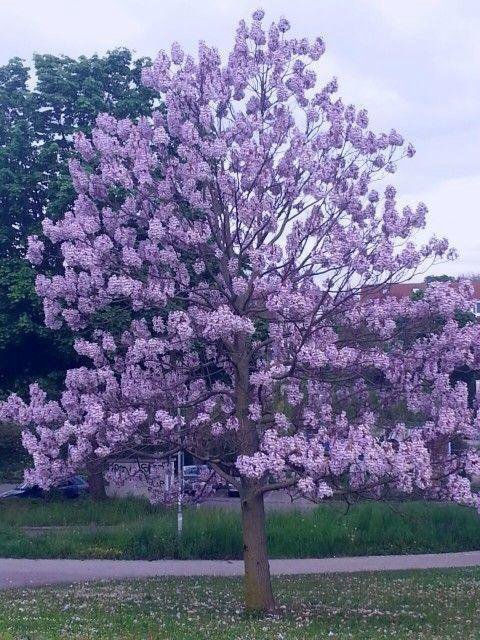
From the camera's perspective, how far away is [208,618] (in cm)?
1088

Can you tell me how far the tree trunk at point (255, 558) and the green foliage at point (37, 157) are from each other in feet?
32.7

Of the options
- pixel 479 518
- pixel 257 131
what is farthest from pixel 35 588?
pixel 479 518

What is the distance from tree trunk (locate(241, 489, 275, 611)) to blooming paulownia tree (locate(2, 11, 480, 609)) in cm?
2

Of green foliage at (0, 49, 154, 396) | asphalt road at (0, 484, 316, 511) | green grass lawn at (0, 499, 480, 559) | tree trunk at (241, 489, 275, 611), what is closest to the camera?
tree trunk at (241, 489, 275, 611)

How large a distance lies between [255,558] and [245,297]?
292cm

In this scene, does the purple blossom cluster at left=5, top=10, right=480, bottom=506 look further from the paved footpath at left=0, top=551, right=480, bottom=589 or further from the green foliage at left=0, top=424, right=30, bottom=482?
the green foliage at left=0, top=424, right=30, bottom=482

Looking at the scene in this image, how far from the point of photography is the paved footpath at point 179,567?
16.6m

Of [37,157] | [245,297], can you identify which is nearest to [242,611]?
[245,297]

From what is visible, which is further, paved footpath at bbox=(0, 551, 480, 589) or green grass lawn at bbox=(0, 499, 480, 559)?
green grass lawn at bbox=(0, 499, 480, 559)

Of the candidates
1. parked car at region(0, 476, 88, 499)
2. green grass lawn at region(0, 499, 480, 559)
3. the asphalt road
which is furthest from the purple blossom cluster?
parked car at region(0, 476, 88, 499)

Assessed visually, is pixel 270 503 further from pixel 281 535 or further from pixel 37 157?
pixel 37 157

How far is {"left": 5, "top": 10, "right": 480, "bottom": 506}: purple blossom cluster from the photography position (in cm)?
1020

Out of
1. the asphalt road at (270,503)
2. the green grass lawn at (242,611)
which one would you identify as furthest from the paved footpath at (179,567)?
the asphalt road at (270,503)

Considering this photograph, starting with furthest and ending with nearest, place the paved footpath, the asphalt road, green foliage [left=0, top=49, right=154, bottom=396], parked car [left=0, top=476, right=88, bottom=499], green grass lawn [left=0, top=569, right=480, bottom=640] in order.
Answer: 1. parked car [left=0, top=476, right=88, bottom=499]
2. the asphalt road
3. green foliage [left=0, top=49, right=154, bottom=396]
4. the paved footpath
5. green grass lawn [left=0, top=569, right=480, bottom=640]
